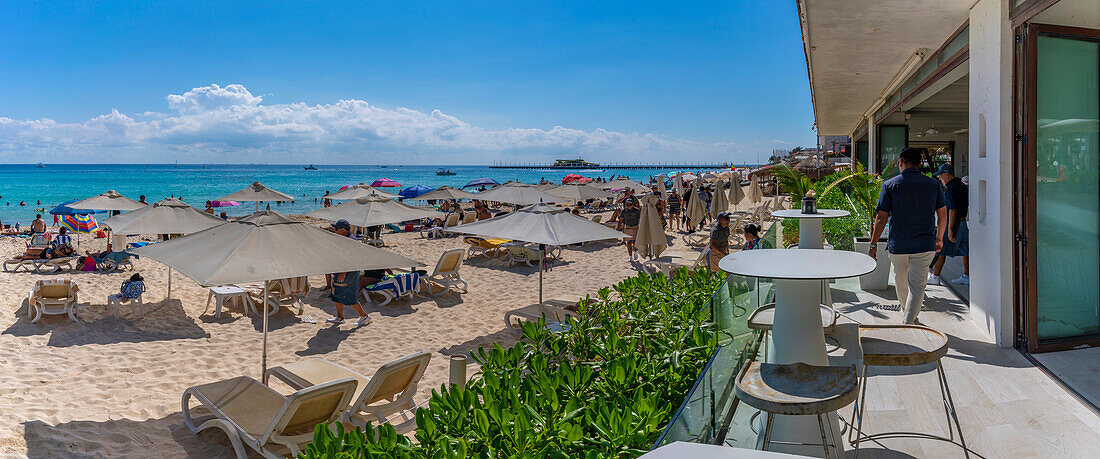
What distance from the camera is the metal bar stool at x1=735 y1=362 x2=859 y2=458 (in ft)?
6.90

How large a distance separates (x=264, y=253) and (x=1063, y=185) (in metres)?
6.54

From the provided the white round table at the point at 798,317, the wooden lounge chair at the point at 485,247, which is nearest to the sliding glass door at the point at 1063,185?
the white round table at the point at 798,317

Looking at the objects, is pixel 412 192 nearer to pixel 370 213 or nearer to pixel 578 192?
pixel 578 192

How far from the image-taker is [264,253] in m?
5.11

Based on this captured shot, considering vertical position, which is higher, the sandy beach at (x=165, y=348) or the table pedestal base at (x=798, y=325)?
the table pedestal base at (x=798, y=325)

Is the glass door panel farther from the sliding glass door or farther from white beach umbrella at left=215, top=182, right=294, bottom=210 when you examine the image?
white beach umbrella at left=215, top=182, right=294, bottom=210

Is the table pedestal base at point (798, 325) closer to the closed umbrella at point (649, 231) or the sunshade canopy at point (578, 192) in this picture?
the closed umbrella at point (649, 231)

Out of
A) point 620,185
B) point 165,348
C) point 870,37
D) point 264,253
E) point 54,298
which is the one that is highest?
point 870,37

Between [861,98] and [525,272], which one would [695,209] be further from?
→ [525,272]

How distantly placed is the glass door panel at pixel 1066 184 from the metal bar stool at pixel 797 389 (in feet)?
12.4

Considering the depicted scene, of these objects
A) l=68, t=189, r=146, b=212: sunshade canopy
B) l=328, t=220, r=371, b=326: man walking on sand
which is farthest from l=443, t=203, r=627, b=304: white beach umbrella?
Answer: l=68, t=189, r=146, b=212: sunshade canopy

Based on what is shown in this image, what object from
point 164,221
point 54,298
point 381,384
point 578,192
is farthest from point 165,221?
point 578,192

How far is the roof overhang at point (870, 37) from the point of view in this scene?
6.15 meters

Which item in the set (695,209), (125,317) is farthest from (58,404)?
(695,209)
